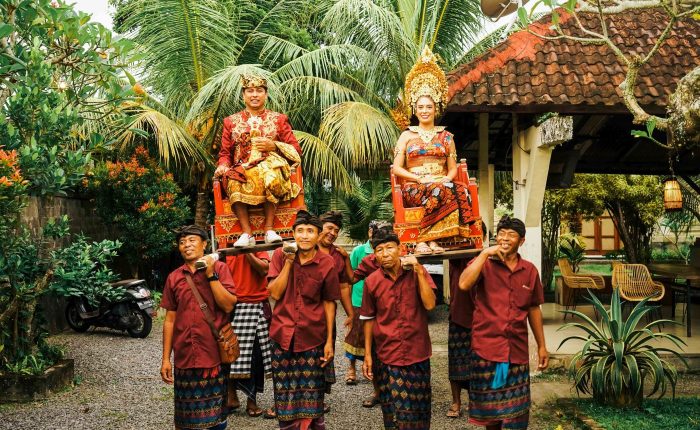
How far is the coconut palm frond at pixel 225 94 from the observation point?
1150 centimetres

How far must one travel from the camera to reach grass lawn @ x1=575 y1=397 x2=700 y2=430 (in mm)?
6031

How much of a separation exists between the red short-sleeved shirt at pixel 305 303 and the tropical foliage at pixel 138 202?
8468 mm

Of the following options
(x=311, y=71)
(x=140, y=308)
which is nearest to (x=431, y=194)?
(x=140, y=308)

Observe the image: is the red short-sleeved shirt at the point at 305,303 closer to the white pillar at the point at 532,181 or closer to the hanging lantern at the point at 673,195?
the white pillar at the point at 532,181

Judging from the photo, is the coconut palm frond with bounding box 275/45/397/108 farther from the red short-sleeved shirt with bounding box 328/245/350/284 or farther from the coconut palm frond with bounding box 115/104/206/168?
the red short-sleeved shirt with bounding box 328/245/350/284

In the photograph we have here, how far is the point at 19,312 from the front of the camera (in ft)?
24.3

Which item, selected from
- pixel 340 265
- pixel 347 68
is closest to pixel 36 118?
pixel 340 265

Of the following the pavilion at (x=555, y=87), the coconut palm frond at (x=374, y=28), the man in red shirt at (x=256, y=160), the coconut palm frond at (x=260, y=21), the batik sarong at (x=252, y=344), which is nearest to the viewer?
the man in red shirt at (x=256, y=160)

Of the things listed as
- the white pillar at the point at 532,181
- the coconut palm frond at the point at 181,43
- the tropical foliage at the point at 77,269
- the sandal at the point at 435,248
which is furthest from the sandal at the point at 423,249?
the coconut palm frond at the point at 181,43

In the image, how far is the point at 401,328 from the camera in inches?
195

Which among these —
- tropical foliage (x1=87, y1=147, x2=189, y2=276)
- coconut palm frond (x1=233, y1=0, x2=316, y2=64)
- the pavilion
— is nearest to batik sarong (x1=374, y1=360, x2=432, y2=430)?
the pavilion

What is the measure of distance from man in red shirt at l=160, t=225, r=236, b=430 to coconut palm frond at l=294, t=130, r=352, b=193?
24.6ft

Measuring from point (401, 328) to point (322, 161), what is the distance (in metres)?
7.59

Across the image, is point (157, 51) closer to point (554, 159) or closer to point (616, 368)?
point (554, 159)
